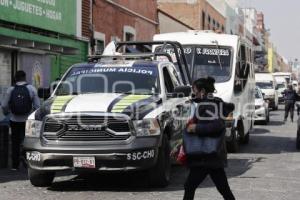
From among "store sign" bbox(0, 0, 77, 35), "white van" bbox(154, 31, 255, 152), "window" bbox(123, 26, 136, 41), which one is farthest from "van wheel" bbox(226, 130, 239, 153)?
"window" bbox(123, 26, 136, 41)

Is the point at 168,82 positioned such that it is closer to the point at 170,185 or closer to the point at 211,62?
the point at 170,185

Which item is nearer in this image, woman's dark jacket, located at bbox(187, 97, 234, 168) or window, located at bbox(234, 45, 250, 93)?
woman's dark jacket, located at bbox(187, 97, 234, 168)

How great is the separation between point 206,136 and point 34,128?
10.2 feet

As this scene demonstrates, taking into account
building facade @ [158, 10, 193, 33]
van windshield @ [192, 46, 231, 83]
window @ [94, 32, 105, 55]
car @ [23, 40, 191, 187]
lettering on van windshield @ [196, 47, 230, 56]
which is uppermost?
building facade @ [158, 10, 193, 33]

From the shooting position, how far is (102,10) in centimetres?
2409

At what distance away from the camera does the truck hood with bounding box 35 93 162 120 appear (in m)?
9.34

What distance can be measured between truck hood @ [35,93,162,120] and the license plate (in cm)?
68

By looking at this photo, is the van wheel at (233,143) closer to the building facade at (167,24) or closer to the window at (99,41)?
the window at (99,41)

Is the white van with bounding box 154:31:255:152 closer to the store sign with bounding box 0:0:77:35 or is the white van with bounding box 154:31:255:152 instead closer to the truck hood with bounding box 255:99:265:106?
the store sign with bounding box 0:0:77:35

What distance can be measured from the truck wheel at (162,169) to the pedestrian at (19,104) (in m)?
2.86

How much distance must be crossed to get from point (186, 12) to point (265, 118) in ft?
78.4

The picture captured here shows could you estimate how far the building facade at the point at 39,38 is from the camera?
1667 cm

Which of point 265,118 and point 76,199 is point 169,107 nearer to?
point 76,199

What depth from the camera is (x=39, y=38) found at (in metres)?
18.5
